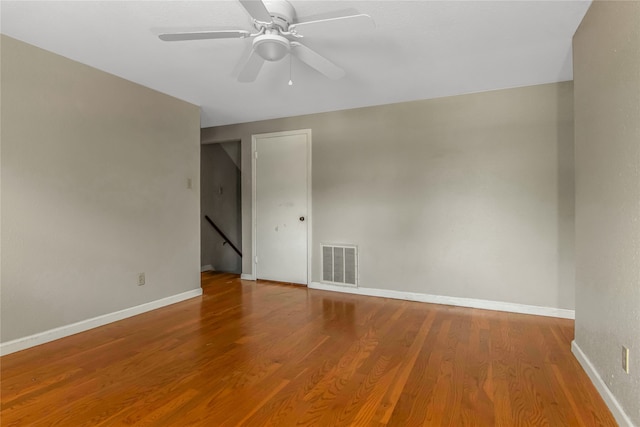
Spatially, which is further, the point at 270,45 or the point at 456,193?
the point at 456,193

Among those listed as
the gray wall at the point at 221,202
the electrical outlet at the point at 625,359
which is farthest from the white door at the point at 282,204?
the electrical outlet at the point at 625,359

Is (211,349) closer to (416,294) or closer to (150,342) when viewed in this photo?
(150,342)

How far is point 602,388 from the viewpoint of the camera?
187cm

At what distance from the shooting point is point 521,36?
7.95 feet

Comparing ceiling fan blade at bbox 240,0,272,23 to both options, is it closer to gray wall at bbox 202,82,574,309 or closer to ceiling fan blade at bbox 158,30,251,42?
ceiling fan blade at bbox 158,30,251,42

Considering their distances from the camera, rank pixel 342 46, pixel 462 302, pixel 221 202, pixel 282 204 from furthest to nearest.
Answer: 1. pixel 221 202
2. pixel 282 204
3. pixel 462 302
4. pixel 342 46

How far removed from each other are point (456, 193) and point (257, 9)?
2849mm

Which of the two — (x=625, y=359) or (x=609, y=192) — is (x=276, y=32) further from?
(x=625, y=359)

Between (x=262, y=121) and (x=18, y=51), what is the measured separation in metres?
2.72

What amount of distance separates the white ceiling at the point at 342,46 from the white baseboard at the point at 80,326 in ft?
7.43

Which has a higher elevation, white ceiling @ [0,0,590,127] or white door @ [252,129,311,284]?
white ceiling @ [0,0,590,127]

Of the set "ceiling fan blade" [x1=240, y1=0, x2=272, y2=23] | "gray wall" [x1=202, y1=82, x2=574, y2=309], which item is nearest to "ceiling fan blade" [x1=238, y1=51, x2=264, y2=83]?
"ceiling fan blade" [x1=240, y1=0, x2=272, y2=23]

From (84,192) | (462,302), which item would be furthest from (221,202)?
(462,302)

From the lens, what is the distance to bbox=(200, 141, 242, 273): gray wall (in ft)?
19.6
